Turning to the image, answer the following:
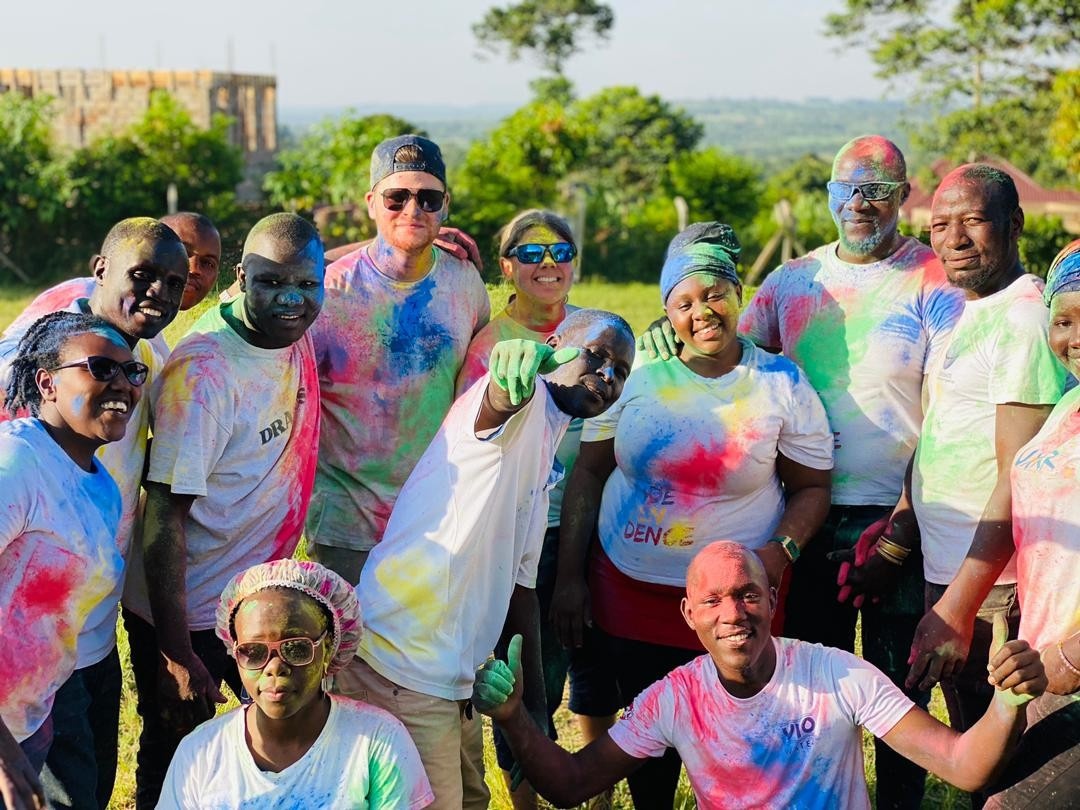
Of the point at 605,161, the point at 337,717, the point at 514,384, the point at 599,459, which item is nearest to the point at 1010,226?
the point at 599,459

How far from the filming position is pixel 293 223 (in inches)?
146

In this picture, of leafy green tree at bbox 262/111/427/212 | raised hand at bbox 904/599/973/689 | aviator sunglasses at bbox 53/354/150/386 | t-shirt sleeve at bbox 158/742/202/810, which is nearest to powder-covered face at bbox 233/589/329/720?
t-shirt sleeve at bbox 158/742/202/810

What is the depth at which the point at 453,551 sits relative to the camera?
123 inches

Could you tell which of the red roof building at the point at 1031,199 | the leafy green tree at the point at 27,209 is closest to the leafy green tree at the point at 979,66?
the red roof building at the point at 1031,199

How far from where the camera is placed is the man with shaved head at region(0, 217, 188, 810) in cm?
334

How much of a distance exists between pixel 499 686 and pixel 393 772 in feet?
1.07

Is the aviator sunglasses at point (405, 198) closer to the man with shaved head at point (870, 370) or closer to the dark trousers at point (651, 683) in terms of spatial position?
the man with shaved head at point (870, 370)

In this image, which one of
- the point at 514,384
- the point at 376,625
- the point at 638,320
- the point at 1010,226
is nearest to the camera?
the point at 514,384

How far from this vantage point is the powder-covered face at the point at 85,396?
314cm

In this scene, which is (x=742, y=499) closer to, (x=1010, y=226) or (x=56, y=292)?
(x=1010, y=226)

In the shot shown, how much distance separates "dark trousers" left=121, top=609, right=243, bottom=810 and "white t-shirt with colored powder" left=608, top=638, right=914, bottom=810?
121cm

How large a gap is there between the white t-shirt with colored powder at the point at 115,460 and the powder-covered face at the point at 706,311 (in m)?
1.55

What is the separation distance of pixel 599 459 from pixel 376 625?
1194 millimetres

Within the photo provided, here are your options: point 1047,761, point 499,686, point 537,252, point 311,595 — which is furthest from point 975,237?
point 311,595
